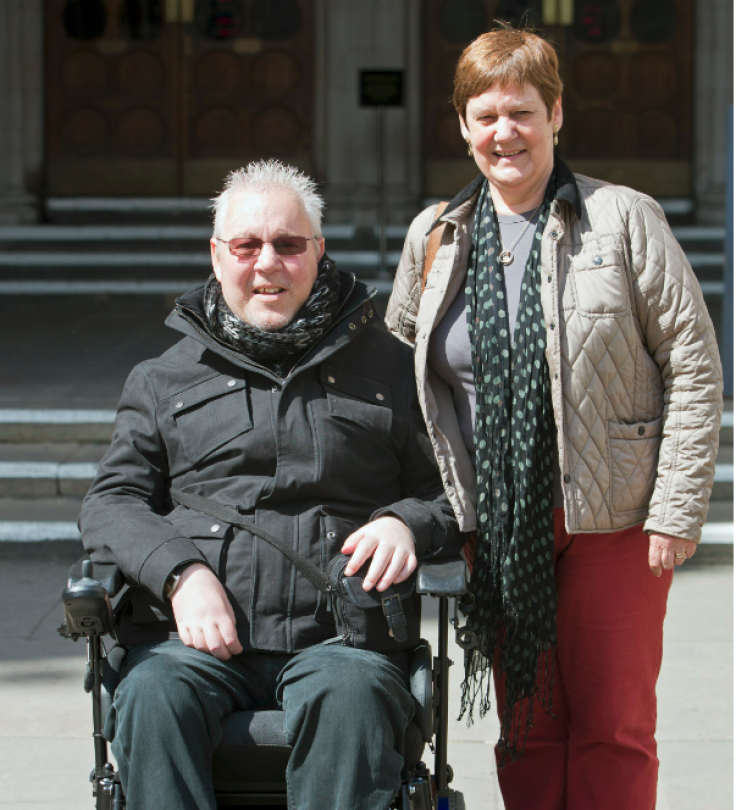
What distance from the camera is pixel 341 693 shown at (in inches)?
94.0

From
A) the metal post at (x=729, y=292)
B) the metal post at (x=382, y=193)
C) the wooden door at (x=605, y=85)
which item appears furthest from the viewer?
the wooden door at (x=605, y=85)

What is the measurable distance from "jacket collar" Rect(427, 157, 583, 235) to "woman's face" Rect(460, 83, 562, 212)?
4 centimetres

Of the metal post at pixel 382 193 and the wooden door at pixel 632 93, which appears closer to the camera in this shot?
the metal post at pixel 382 193

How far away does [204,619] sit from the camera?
2514 millimetres

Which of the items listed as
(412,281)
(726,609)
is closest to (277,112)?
(726,609)

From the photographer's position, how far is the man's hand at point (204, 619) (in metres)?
2.51

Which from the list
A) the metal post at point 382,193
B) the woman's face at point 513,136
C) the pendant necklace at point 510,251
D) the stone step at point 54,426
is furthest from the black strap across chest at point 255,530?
the metal post at point 382,193

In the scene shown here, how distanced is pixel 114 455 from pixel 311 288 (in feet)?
2.01

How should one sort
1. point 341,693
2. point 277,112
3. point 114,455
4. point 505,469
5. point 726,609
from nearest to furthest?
point 341,693 → point 505,469 → point 114,455 → point 726,609 → point 277,112

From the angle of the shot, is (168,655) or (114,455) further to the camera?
(114,455)

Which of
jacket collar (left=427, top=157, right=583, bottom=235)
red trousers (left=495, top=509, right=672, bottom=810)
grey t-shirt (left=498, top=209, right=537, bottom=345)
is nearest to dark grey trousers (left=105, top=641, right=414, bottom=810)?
red trousers (left=495, top=509, right=672, bottom=810)

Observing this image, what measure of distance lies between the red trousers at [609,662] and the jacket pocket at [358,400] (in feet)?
1.53

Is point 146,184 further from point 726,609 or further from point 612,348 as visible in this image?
point 612,348

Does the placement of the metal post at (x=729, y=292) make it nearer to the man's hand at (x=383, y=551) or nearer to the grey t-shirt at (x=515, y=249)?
the grey t-shirt at (x=515, y=249)
